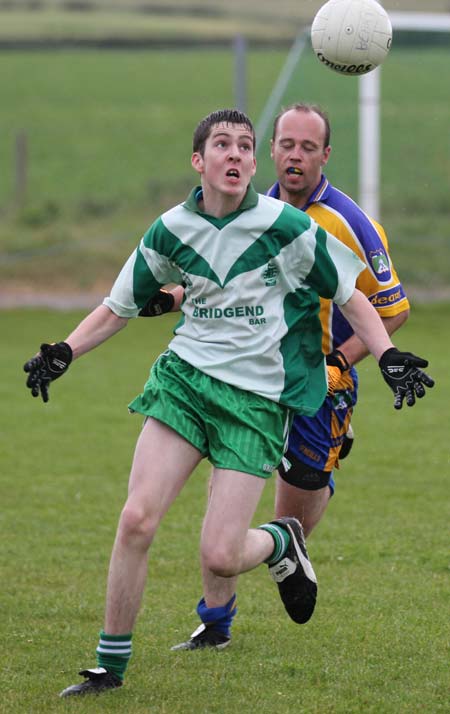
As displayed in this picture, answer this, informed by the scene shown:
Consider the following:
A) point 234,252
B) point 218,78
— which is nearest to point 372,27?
point 234,252

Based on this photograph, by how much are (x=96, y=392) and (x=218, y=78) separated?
2735cm

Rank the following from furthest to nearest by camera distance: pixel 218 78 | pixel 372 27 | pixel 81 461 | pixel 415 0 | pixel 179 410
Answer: pixel 415 0 < pixel 218 78 < pixel 81 461 < pixel 372 27 < pixel 179 410

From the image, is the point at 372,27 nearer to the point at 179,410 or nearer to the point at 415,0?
the point at 179,410

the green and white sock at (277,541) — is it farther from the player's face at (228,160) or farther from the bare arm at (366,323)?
the player's face at (228,160)

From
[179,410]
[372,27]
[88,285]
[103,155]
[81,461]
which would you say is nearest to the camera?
[179,410]

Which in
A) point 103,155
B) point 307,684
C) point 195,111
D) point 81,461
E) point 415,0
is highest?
point 415,0

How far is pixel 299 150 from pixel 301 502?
1567 mm

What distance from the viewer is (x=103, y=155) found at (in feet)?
98.2

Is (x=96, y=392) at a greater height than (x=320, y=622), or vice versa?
(x=96, y=392)

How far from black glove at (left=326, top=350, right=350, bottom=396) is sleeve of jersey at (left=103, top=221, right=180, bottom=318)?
2.86ft

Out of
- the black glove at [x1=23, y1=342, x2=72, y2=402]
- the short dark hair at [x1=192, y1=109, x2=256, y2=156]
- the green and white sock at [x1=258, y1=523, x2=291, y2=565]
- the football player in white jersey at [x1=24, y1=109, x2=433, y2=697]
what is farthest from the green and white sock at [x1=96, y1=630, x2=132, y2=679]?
the short dark hair at [x1=192, y1=109, x2=256, y2=156]

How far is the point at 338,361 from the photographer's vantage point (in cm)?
584

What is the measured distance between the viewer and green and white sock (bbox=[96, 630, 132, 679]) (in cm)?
507

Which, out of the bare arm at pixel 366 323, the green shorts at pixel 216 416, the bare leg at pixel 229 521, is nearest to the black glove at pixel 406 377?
the bare arm at pixel 366 323
